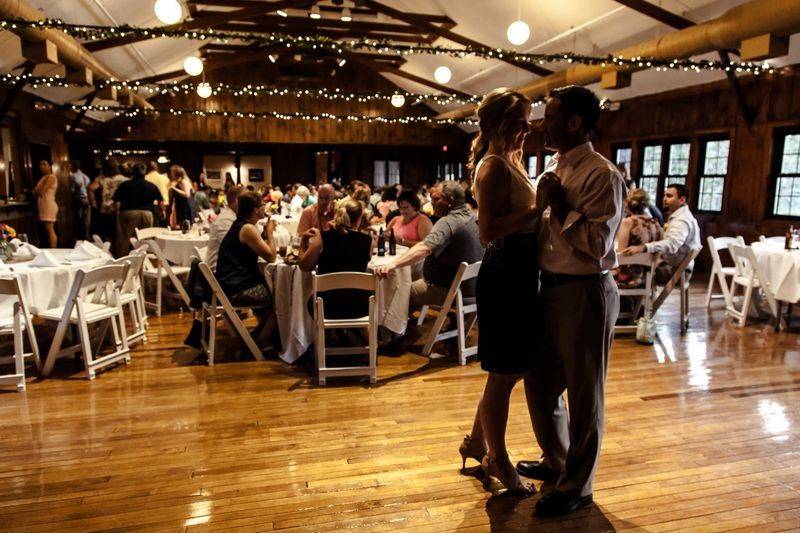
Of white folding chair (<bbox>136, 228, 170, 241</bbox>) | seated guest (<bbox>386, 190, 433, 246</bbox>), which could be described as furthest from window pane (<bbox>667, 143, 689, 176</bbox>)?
white folding chair (<bbox>136, 228, 170, 241</bbox>)

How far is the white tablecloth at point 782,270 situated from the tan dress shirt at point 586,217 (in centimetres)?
390

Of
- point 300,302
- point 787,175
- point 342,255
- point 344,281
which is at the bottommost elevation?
point 300,302

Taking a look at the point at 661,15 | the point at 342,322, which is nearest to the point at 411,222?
the point at 342,322

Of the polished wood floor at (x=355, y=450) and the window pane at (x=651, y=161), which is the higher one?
the window pane at (x=651, y=161)

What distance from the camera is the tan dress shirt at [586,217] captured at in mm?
1907

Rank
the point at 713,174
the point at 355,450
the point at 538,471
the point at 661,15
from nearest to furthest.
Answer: the point at 538,471
the point at 355,450
the point at 661,15
the point at 713,174

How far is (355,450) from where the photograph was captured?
2787 mm

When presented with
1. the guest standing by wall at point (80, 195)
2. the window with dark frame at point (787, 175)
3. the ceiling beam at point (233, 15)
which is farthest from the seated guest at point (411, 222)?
the guest standing by wall at point (80, 195)

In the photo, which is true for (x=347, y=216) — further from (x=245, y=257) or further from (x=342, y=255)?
(x=245, y=257)

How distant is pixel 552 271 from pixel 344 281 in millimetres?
1744

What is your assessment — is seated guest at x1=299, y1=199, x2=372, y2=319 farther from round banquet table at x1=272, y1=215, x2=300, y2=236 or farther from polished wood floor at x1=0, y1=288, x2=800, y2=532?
round banquet table at x1=272, y1=215, x2=300, y2=236

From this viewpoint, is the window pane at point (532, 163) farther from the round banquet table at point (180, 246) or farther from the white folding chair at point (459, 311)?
the white folding chair at point (459, 311)

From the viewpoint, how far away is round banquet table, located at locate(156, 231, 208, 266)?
6.04 m

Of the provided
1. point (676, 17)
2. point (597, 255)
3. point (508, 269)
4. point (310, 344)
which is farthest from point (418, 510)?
point (676, 17)
